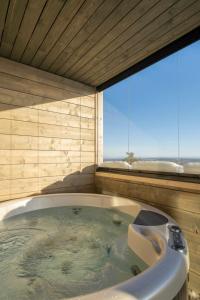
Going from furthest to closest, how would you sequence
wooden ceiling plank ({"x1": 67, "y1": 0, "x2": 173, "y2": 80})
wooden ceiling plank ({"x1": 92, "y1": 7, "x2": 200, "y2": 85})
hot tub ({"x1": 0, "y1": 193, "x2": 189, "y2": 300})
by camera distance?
wooden ceiling plank ({"x1": 92, "y1": 7, "x2": 200, "y2": 85}), wooden ceiling plank ({"x1": 67, "y1": 0, "x2": 173, "y2": 80}), hot tub ({"x1": 0, "y1": 193, "x2": 189, "y2": 300})

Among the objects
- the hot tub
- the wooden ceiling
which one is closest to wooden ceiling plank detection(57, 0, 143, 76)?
the wooden ceiling

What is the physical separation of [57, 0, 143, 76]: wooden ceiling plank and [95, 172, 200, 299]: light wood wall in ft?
4.93

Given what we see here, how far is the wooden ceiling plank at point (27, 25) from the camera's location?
138 cm

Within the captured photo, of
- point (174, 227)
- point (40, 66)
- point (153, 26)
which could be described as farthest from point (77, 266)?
point (40, 66)

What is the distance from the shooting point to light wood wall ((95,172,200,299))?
1.42 metres

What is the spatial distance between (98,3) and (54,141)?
1.66m

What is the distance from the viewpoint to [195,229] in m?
Result: 1.43

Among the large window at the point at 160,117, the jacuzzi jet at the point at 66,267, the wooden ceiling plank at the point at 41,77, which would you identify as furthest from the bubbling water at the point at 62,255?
the wooden ceiling plank at the point at 41,77

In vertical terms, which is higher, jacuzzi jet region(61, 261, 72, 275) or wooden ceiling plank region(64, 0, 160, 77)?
wooden ceiling plank region(64, 0, 160, 77)

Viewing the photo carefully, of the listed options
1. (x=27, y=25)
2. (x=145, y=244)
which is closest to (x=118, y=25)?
(x=27, y=25)

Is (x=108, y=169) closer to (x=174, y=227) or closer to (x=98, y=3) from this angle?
(x=174, y=227)

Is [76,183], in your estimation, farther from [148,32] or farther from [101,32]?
[148,32]

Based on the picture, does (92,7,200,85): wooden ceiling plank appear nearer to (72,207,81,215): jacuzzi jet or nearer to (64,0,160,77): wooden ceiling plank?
(64,0,160,77): wooden ceiling plank

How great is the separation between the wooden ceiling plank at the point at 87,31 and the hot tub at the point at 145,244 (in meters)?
1.68
